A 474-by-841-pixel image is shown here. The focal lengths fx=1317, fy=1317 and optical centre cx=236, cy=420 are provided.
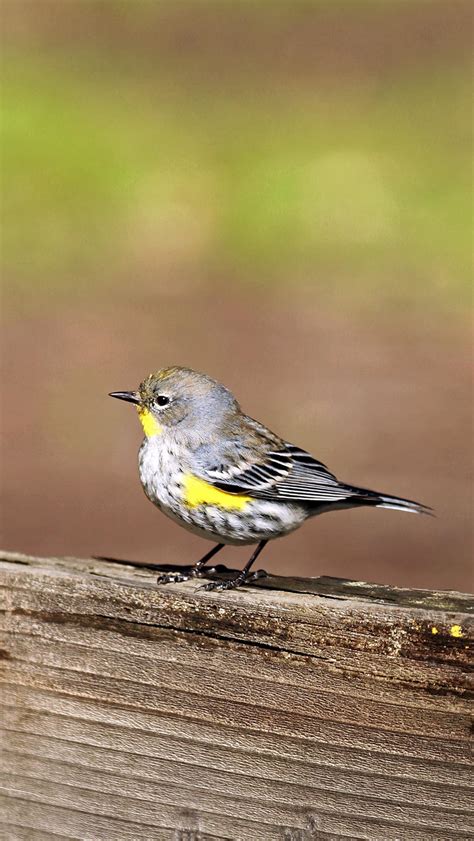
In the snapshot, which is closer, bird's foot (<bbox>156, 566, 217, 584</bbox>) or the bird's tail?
bird's foot (<bbox>156, 566, 217, 584</bbox>)

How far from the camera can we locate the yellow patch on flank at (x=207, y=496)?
179 inches


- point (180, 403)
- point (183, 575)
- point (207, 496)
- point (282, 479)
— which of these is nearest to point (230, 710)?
point (183, 575)

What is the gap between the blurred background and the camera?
7.69m

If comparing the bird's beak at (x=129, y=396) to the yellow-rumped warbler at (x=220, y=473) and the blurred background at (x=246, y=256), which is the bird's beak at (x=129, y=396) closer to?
the yellow-rumped warbler at (x=220, y=473)

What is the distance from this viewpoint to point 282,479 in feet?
16.6

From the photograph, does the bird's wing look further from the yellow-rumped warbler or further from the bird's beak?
the bird's beak

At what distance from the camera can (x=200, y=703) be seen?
2285mm

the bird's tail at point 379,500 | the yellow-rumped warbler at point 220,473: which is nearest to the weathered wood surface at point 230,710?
the yellow-rumped warbler at point 220,473

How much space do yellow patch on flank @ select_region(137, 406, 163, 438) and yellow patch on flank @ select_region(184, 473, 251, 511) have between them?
26 cm

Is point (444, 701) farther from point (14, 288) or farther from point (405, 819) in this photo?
point (14, 288)

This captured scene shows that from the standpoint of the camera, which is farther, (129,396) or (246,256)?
(246,256)

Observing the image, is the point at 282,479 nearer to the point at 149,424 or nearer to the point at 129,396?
the point at 149,424

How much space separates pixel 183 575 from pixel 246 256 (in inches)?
334

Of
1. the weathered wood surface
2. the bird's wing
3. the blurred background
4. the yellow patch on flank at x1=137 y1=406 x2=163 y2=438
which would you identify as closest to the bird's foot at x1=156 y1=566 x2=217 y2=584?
the weathered wood surface
